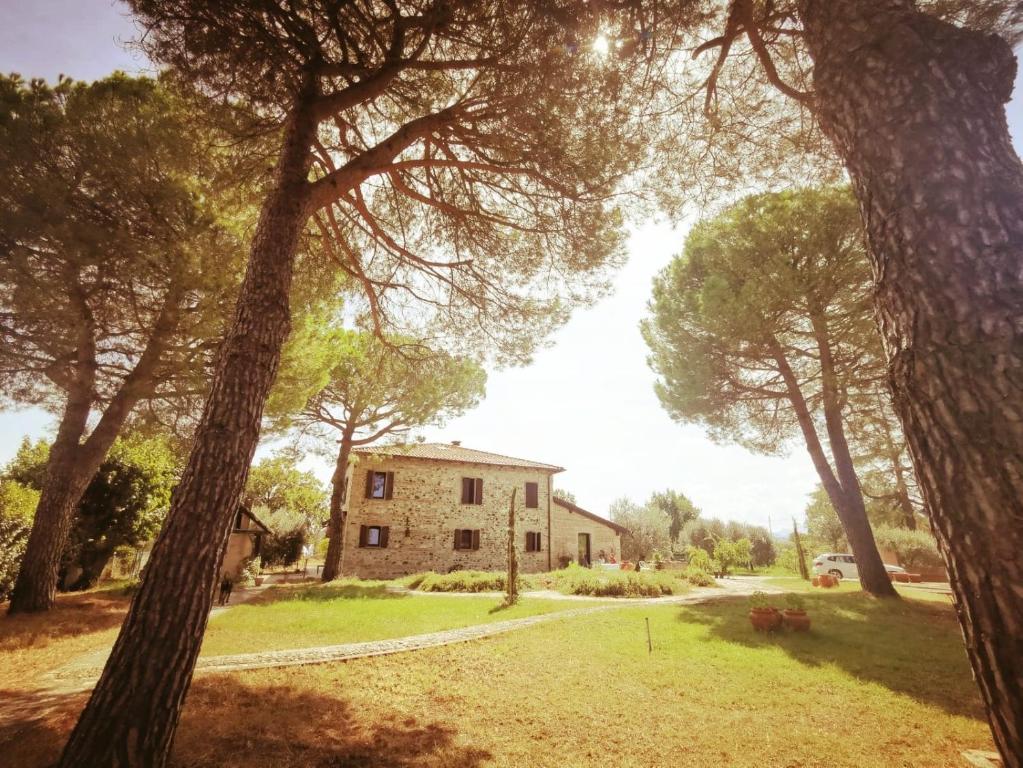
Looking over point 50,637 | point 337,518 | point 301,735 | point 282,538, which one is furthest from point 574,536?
point 301,735

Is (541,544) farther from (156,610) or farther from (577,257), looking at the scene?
(156,610)

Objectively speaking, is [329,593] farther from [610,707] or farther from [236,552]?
[610,707]

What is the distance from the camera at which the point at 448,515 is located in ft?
67.7

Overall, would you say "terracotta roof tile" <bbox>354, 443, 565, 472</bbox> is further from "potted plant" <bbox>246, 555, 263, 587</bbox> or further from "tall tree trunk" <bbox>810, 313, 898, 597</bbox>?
"tall tree trunk" <bbox>810, 313, 898, 597</bbox>

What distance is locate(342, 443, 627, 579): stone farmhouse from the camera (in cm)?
1934

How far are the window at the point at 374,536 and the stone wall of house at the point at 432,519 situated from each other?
16 cm

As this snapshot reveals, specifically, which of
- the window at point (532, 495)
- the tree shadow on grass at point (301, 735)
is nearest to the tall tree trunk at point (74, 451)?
the tree shadow on grass at point (301, 735)

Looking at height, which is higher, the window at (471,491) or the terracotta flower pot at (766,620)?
the window at (471,491)

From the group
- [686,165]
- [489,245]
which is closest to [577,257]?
[489,245]

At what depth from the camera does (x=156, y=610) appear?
8.87ft

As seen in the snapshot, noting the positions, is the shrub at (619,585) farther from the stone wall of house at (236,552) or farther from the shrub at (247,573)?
the shrub at (247,573)

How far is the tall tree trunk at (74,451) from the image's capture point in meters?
7.87

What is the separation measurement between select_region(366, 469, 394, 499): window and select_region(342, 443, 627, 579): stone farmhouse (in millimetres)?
45

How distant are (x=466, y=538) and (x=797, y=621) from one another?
50.4ft
